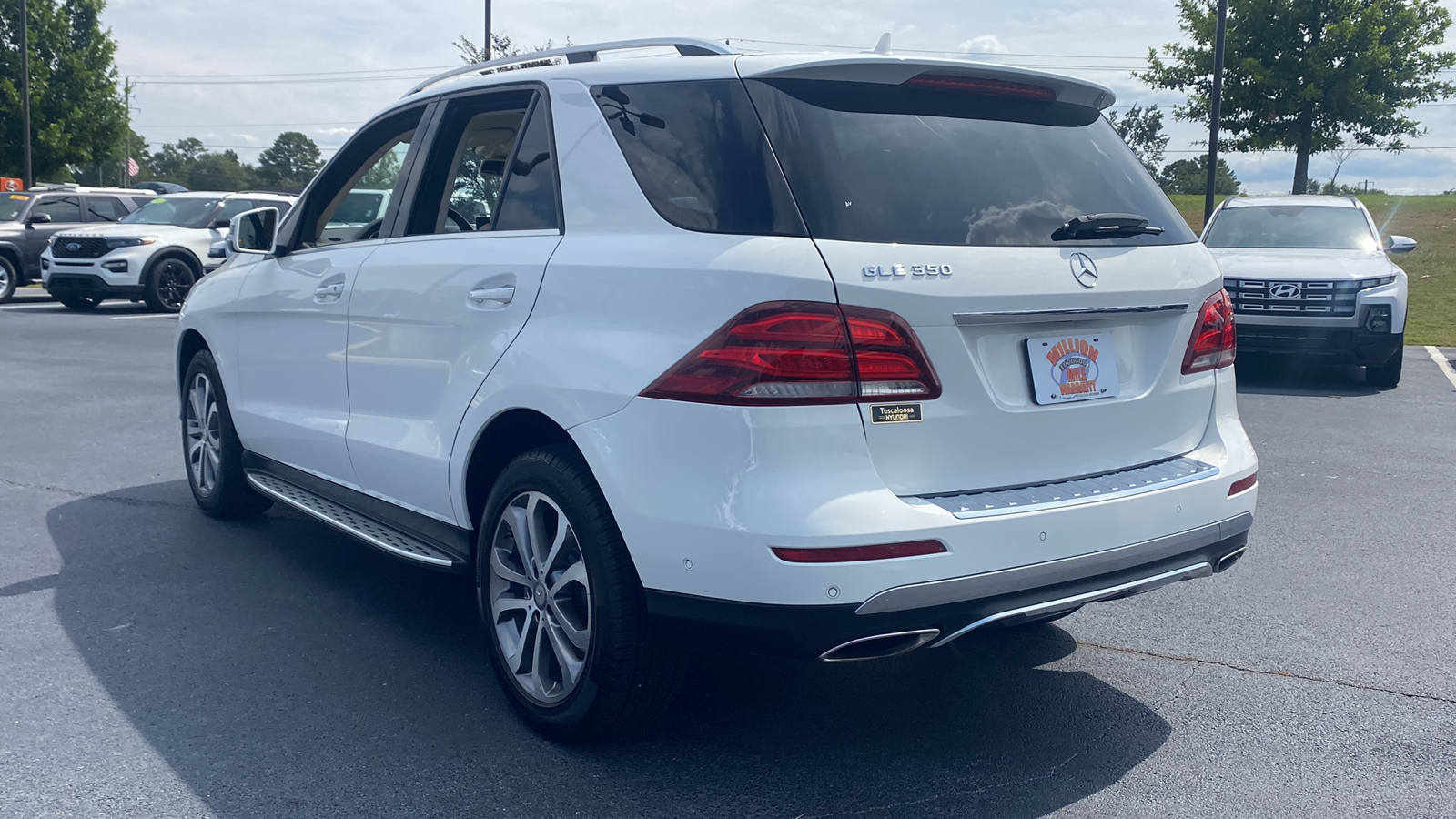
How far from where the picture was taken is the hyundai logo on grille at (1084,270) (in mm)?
3066

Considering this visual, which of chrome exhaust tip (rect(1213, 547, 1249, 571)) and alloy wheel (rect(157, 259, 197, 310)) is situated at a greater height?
chrome exhaust tip (rect(1213, 547, 1249, 571))

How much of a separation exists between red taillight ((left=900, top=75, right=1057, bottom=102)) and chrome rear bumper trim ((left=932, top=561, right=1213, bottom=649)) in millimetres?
1325

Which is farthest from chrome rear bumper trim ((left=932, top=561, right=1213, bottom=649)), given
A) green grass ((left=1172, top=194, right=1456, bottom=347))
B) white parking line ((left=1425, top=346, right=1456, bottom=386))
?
green grass ((left=1172, top=194, right=1456, bottom=347))

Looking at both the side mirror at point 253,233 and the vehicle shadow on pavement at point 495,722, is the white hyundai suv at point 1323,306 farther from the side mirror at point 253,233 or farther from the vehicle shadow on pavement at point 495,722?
the side mirror at point 253,233

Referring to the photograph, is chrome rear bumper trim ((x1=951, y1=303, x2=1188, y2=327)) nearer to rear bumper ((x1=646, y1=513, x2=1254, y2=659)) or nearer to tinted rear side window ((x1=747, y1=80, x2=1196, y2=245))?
tinted rear side window ((x1=747, y1=80, x2=1196, y2=245))

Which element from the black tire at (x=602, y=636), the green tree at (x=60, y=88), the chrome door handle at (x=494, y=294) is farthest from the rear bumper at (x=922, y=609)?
the green tree at (x=60, y=88)

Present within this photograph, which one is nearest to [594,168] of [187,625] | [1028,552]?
[1028,552]

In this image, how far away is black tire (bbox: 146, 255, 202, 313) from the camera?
1759 centimetres

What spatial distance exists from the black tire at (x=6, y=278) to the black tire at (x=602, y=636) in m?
19.3

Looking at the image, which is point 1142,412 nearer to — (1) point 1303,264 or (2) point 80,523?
(2) point 80,523

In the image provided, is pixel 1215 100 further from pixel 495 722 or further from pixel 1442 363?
pixel 495 722

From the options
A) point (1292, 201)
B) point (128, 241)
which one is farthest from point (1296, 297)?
point (128, 241)

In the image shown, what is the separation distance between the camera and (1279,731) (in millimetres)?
3418

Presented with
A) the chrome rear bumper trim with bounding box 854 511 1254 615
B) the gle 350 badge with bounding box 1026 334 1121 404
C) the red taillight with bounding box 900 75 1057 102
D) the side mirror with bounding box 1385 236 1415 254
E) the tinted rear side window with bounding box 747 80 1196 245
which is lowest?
the chrome rear bumper trim with bounding box 854 511 1254 615
